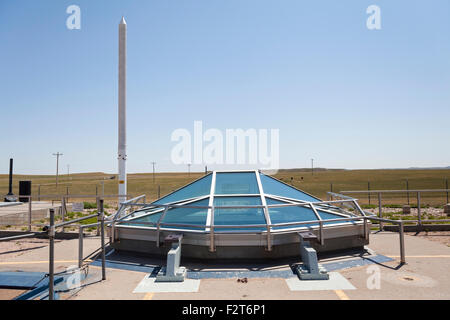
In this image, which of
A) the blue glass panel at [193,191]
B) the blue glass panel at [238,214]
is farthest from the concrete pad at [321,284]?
the blue glass panel at [193,191]

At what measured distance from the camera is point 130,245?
7270mm

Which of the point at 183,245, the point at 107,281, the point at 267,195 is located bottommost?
the point at 107,281

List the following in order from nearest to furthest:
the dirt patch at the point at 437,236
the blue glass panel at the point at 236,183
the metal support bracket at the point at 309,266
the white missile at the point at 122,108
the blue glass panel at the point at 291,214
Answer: the metal support bracket at the point at 309,266
the blue glass panel at the point at 291,214
the blue glass panel at the point at 236,183
the dirt patch at the point at 437,236
the white missile at the point at 122,108

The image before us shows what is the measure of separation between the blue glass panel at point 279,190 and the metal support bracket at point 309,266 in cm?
224

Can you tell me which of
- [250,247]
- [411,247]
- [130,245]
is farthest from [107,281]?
[411,247]

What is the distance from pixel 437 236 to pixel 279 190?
5775 millimetres

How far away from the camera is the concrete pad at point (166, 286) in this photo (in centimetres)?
500

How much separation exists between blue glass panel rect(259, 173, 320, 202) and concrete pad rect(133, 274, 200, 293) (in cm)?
369

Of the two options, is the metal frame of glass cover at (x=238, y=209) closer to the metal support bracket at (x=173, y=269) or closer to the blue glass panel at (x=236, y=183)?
the blue glass panel at (x=236, y=183)

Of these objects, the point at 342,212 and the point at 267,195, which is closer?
the point at 267,195

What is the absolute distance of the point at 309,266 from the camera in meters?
5.57

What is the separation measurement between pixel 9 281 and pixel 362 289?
653cm

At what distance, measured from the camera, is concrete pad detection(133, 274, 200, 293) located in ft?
16.4
